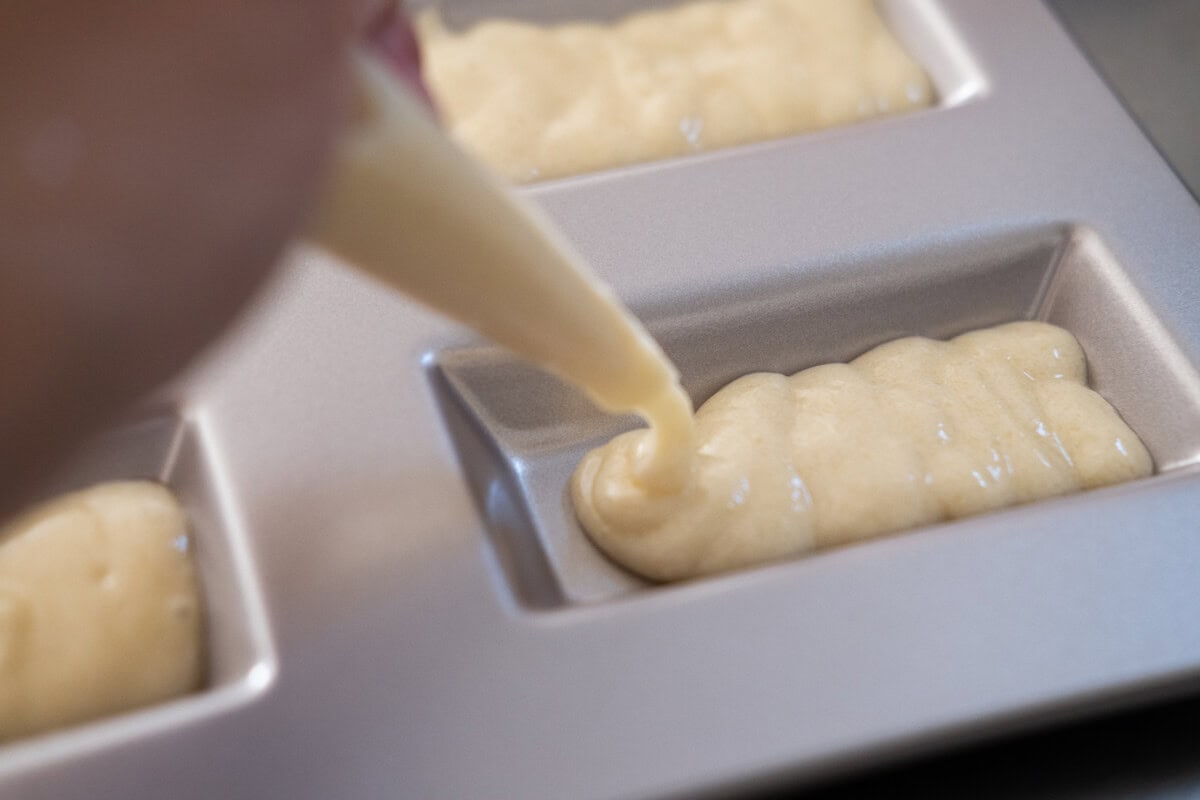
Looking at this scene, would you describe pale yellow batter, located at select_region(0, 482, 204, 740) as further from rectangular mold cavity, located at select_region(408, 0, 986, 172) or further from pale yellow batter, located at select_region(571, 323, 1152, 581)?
rectangular mold cavity, located at select_region(408, 0, 986, 172)

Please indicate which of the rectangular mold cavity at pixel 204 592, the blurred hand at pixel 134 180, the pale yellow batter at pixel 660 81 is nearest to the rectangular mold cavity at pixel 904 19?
the pale yellow batter at pixel 660 81

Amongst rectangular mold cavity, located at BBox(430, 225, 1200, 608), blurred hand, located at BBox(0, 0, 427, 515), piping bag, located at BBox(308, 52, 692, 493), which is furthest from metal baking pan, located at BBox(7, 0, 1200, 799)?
blurred hand, located at BBox(0, 0, 427, 515)

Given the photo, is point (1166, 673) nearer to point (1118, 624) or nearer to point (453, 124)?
point (1118, 624)

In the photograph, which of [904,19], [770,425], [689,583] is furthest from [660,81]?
[689,583]

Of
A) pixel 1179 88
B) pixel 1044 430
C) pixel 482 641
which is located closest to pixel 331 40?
pixel 482 641

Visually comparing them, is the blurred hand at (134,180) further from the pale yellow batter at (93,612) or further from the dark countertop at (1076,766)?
the dark countertop at (1076,766)
